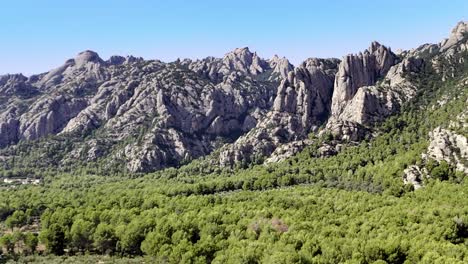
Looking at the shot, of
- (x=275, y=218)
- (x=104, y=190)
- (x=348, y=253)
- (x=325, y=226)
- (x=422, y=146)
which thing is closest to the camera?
(x=348, y=253)

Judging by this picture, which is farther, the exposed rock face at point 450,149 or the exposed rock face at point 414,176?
the exposed rock face at point 450,149

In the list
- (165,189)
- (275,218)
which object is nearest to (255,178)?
(165,189)

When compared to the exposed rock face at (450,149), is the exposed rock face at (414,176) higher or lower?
lower

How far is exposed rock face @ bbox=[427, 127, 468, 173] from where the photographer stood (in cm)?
15238

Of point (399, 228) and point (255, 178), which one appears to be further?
point (255, 178)

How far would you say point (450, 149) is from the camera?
Result: 517ft

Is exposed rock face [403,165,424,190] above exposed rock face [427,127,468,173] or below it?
below

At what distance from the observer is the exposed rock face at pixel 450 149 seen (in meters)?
152

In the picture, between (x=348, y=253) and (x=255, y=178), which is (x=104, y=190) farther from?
(x=348, y=253)

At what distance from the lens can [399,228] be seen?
96188 millimetres

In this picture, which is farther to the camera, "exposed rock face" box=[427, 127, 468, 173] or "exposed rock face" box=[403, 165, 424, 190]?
"exposed rock face" box=[427, 127, 468, 173]

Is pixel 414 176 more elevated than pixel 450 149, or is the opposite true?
pixel 450 149

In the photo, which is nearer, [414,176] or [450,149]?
[414,176]

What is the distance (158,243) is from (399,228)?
187ft
